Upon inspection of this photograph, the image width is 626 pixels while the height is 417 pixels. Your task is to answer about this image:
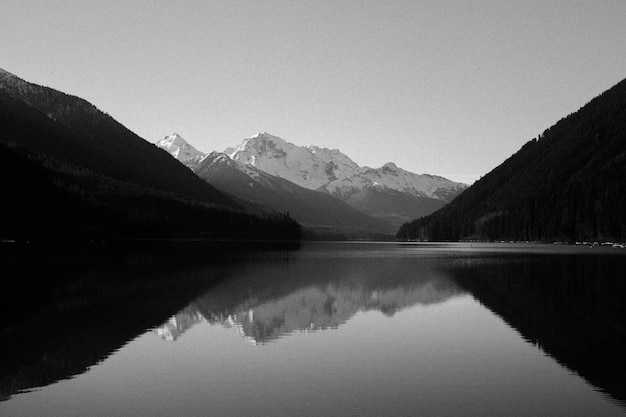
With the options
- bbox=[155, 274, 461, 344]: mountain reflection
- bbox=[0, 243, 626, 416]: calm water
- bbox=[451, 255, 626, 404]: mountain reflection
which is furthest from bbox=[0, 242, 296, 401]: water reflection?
bbox=[451, 255, 626, 404]: mountain reflection

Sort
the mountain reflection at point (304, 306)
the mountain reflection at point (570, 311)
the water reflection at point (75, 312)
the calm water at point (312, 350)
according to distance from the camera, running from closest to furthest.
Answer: the calm water at point (312, 350) → the water reflection at point (75, 312) → the mountain reflection at point (570, 311) → the mountain reflection at point (304, 306)

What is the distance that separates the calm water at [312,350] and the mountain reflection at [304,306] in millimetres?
174

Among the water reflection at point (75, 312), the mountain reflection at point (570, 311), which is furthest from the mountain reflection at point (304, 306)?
the mountain reflection at point (570, 311)

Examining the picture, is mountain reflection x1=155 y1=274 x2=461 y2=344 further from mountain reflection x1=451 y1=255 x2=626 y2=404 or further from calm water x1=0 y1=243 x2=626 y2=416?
mountain reflection x1=451 y1=255 x2=626 y2=404

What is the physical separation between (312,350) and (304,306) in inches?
651

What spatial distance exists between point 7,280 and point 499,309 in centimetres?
4372

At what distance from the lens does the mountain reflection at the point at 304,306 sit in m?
39.0

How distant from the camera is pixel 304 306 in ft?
160

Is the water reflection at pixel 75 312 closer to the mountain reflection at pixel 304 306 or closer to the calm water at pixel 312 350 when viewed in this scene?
the calm water at pixel 312 350

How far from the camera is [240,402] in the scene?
22672 mm

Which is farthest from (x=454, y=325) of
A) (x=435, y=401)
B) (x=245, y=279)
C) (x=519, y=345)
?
(x=245, y=279)

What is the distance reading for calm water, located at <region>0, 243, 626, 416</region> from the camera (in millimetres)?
22734

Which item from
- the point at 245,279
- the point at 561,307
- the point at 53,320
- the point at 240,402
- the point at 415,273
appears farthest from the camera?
the point at 415,273

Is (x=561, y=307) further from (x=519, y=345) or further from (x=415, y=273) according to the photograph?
(x=415, y=273)
